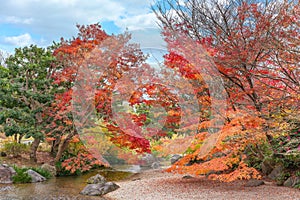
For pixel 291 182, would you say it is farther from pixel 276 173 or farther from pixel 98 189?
pixel 98 189

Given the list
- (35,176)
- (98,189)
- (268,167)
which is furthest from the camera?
(35,176)

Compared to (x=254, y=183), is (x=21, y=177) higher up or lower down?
lower down

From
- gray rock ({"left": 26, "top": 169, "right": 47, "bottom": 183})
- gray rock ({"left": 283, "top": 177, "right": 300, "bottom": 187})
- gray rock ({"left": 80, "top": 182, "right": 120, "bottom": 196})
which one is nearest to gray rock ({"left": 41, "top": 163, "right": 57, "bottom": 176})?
gray rock ({"left": 26, "top": 169, "right": 47, "bottom": 183})

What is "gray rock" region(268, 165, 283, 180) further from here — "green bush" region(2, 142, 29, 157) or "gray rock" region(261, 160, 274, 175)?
"green bush" region(2, 142, 29, 157)

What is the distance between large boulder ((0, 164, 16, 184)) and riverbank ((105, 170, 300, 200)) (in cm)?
393

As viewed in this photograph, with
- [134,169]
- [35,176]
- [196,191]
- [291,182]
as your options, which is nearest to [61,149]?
[35,176]

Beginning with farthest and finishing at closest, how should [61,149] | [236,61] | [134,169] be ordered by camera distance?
[134,169] < [61,149] < [236,61]

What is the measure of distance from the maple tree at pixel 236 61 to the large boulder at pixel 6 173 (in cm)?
607

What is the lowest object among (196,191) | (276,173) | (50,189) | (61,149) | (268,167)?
(50,189)

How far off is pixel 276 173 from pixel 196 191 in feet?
8.29

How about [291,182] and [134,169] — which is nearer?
[291,182]

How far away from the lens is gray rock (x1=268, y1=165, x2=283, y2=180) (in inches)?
373

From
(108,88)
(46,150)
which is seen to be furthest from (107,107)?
(46,150)

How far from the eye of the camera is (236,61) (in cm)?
825
